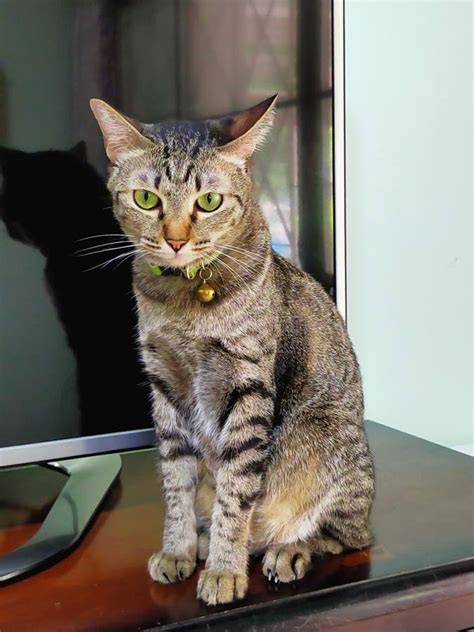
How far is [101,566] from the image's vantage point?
0.80 metres

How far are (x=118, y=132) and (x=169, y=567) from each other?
1.71 feet

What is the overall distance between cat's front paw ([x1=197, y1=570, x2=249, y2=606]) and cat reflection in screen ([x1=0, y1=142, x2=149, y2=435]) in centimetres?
33

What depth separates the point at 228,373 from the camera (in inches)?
30.5

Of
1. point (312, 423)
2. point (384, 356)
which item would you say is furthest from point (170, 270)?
point (384, 356)

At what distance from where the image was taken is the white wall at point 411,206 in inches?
52.5

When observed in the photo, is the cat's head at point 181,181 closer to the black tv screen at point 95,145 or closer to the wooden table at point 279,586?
the black tv screen at point 95,145

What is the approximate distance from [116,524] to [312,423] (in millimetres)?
322

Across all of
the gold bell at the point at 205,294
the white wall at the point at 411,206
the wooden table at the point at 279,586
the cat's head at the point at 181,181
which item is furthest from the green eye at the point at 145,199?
the white wall at the point at 411,206

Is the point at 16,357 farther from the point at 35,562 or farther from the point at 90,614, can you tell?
the point at 90,614

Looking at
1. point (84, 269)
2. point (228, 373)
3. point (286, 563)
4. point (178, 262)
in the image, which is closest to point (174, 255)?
point (178, 262)

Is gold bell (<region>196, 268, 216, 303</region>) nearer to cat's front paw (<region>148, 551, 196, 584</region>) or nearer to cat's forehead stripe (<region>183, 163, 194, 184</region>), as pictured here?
cat's forehead stripe (<region>183, 163, 194, 184</region>)

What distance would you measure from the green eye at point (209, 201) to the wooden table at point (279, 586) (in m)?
0.44

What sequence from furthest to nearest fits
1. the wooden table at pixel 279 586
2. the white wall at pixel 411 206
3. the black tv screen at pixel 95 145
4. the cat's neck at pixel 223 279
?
1. the white wall at pixel 411 206
2. the black tv screen at pixel 95 145
3. the cat's neck at pixel 223 279
4. the wooden table at pixel 279 586

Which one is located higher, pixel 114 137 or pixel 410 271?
pixel 114 137
